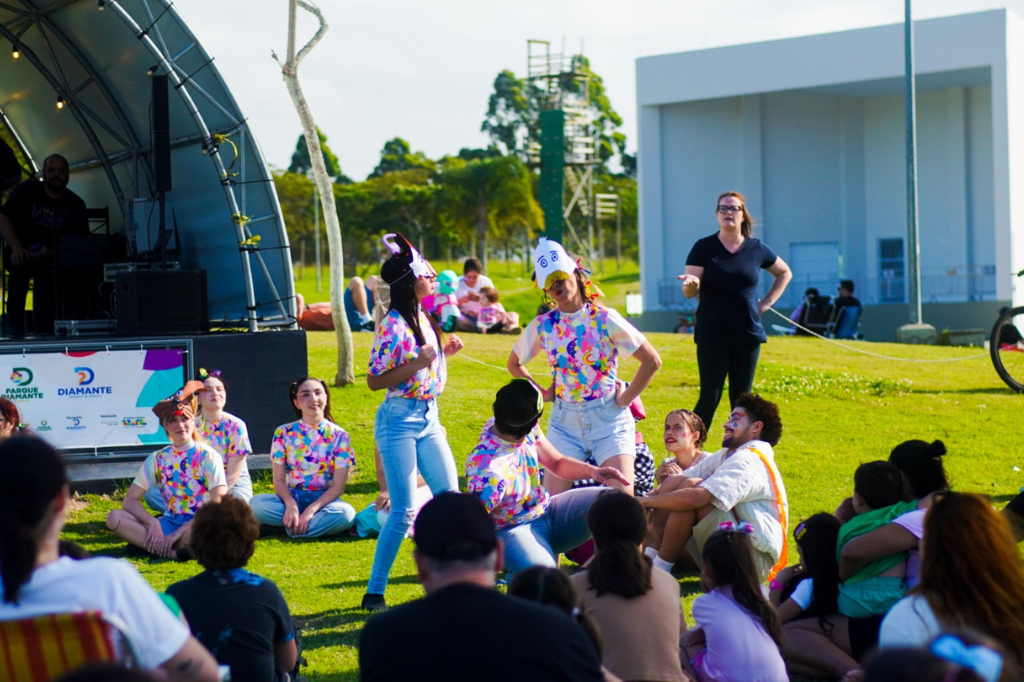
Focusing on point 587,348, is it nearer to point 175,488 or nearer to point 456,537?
point 175,488

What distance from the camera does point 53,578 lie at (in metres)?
2.50

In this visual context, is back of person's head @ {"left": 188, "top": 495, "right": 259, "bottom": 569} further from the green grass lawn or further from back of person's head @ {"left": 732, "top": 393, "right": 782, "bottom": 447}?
back of person's head @ {"left": 732, "top": 393, "right": 782, "bottom": 447}

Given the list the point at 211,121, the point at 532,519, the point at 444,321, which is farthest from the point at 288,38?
the point at 532,519

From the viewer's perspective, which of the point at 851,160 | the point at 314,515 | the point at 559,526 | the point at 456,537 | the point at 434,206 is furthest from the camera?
the point at 434,206

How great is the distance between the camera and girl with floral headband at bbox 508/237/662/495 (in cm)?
584

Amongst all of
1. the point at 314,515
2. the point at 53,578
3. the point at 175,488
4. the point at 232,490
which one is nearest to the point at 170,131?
the point at 232,490

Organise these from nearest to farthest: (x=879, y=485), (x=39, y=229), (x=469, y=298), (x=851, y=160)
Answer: (x=879, y=485) < (x=39, y=229) < (x=469, y=298) < (x=851, y=160)

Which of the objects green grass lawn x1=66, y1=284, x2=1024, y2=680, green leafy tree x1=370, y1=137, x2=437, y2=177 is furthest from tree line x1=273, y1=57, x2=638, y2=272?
green grass lawn x1=66, y1=284, x2=1024, y2=680

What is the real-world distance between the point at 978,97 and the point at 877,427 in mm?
19970

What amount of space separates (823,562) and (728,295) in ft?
10.4

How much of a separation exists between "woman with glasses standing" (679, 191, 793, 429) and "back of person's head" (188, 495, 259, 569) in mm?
4296

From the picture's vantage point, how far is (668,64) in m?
29.2

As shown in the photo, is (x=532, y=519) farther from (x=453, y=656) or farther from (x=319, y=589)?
(x=453, y=656)

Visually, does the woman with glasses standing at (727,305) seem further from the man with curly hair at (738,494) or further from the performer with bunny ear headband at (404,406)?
the performer with bunny ear headband at (404,406)
